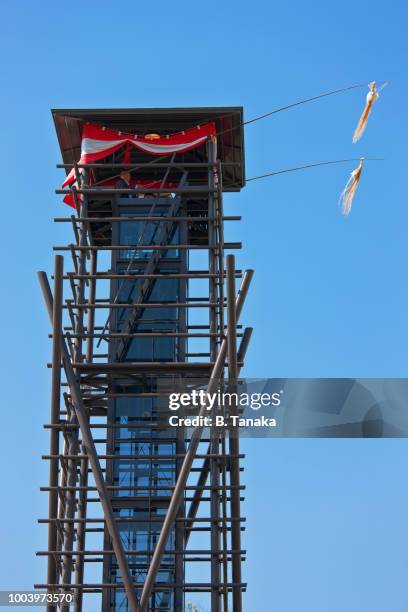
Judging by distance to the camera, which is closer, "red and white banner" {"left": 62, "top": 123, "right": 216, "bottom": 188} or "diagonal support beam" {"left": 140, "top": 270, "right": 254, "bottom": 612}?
"diagonal support beam" {"left": 140, "top": 270, "right": 254, "bottom": 612}

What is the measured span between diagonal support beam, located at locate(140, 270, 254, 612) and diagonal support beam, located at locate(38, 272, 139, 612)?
0.27m

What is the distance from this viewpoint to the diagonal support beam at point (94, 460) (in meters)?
19.1

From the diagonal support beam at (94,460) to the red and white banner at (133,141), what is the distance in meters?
2.55

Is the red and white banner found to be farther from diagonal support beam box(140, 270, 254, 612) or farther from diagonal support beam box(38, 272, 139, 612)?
diagonal support beam box(140, 270, 254, 612)

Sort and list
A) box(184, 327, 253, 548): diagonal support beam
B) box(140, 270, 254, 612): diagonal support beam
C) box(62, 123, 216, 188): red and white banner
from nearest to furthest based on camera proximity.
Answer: box(140, 270, 254, 612): diagonal support beam → box(184, 327, 253, 548): diagonal support beam → box(62, 123, 216, 188): red and white banner

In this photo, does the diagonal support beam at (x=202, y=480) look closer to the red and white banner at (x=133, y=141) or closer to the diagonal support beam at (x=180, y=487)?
the diagonal support beam at (x=180, y=487)

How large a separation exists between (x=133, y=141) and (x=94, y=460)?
5.61m

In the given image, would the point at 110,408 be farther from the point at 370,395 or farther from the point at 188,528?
the point at 370,395

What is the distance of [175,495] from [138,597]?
5.43ft

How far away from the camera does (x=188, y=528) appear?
2050cm

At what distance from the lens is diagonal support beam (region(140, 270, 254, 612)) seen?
19016 mm

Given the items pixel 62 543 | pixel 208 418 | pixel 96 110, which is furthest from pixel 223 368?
pixel 96 110

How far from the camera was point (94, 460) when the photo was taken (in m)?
19.8

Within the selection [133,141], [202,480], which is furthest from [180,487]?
[133,141]
